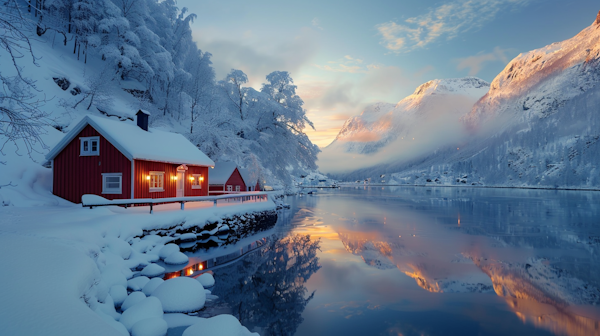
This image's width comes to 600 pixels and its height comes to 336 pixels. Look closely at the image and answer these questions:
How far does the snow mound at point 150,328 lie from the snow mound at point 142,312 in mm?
181

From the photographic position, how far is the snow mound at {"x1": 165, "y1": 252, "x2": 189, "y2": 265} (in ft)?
44.9

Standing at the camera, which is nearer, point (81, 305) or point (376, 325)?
point (81, 305)

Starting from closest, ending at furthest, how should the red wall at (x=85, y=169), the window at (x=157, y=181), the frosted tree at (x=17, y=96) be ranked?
the frosted tree at (x=17, y=96)
the red wall at (x=85, y=169)
the window at (x=157, y=181)

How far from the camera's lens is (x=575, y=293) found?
1041cm

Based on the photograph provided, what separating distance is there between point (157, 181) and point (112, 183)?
2.66 metres

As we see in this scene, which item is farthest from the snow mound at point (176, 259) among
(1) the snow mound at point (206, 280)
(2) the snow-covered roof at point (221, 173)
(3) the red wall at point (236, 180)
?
(3) the red wall at point (236, 180)

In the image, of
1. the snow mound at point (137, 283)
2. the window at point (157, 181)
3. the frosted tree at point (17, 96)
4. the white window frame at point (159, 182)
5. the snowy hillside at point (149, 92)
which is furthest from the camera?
the snowy hillside at point (149, 92)

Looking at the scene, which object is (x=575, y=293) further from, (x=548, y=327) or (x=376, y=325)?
(x=376, y=325)

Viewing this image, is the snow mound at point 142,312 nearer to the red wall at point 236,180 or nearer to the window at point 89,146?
the window at point 89,146

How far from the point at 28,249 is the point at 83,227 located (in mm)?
4864

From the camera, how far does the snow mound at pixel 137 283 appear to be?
10.2 meters

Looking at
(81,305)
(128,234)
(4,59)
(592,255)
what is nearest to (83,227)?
(128,234)

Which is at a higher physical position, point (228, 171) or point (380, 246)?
point (228, 171)

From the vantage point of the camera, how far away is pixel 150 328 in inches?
280
